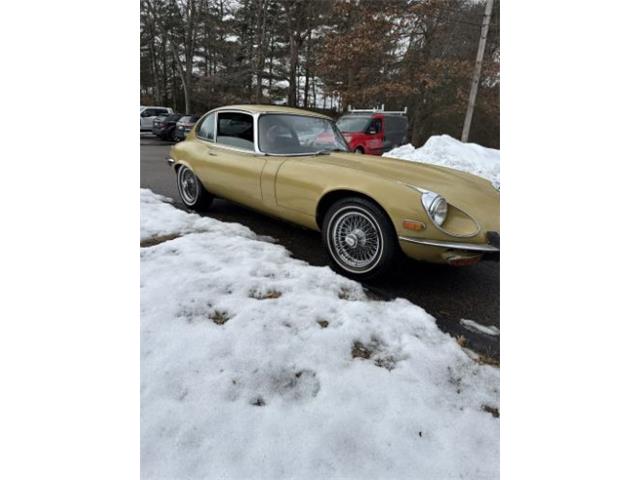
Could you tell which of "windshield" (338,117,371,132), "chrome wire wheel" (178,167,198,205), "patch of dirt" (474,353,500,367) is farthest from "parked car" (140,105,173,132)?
"patch of dirt" (474,353,500,367)

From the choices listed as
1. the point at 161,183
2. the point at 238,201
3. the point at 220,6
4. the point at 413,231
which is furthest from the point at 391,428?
the point at 220,6

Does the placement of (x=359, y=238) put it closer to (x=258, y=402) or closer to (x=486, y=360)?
(x=486, y=360)

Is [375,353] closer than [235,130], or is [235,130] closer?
[375,353]

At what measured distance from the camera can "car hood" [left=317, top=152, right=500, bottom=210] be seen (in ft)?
8.64

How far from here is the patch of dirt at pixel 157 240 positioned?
3199 mm

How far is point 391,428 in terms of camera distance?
55.9 inches

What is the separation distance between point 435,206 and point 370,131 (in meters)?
7.72

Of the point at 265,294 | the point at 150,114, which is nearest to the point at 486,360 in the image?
the point at 265,294

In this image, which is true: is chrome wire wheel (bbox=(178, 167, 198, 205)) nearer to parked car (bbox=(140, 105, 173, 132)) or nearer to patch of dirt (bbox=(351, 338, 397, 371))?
patch of dirt (bbox=(351, 338, 397, 371))

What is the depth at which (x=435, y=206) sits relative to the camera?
2.41 meters

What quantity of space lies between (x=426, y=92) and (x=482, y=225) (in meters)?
14.8

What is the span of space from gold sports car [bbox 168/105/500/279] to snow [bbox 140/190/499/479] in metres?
0.43

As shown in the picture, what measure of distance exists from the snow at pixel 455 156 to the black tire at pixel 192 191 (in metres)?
5.51
